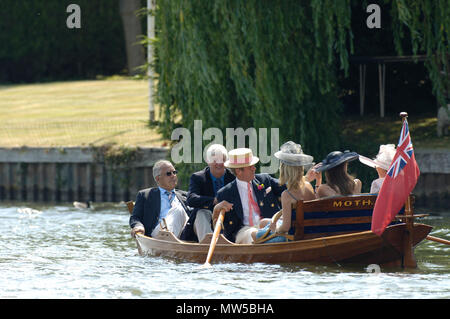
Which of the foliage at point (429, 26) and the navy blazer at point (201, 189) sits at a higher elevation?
the foliage at point (429, 26)

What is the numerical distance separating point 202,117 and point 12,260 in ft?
19.1

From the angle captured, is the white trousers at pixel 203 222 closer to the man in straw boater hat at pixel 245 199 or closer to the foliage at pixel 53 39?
the man in straw boater hat at pixel 245 199

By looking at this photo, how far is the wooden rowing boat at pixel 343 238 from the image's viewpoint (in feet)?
38.5

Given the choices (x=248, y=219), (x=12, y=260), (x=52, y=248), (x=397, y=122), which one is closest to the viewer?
(x=248, y=219)

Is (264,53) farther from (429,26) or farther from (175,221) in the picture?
(175,221)

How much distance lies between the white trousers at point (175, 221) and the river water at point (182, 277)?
443 mm

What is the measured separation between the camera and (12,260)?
46.5 ft

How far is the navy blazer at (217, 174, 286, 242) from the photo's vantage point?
41.6ft

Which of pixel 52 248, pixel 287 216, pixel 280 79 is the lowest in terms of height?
pixel 52 248

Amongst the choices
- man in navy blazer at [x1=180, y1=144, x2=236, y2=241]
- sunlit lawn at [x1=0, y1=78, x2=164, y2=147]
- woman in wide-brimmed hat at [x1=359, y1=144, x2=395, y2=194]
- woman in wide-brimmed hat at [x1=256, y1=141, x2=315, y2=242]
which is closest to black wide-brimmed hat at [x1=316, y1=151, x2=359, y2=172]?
woman in wide-brimmed hat at [x1=256, y1=141, x2=315, y2=242]

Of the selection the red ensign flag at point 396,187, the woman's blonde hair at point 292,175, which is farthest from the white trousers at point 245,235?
the red ensign flag at point 396,187

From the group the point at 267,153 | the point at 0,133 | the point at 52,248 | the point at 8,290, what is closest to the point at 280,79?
the point at 267,153

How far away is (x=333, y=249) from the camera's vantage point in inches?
476

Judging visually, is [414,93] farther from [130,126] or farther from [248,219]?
[248,219]
